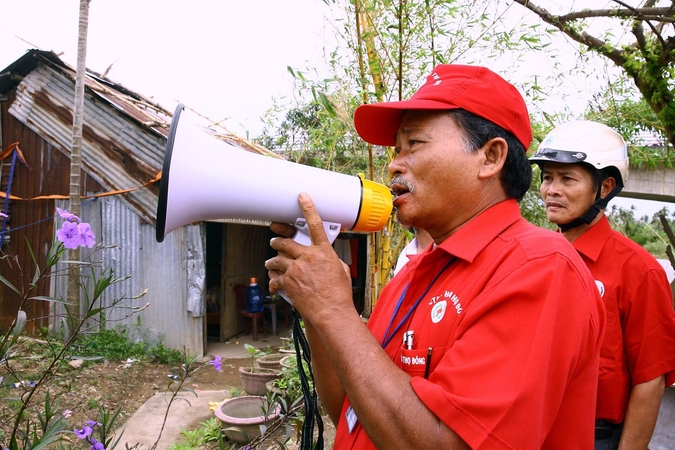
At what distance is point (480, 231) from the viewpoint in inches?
49.6

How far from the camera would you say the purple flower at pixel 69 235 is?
192 centimetres

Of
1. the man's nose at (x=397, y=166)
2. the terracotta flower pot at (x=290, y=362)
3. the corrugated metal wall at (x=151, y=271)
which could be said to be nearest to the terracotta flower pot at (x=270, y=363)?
the terracotta flower pot at (x=290, y=362)

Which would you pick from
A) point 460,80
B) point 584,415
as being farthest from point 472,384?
point 460,80

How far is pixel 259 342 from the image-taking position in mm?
9383

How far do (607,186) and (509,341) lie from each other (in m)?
1.67

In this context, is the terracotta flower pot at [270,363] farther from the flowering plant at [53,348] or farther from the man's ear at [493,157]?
the man's ear at [493,157]

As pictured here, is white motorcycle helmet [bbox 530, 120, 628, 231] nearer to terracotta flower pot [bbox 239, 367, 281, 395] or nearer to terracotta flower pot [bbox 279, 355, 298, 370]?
terracotta flower pot [bbox 279, 355, 298, 370]

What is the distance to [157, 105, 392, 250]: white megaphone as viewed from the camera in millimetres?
1391

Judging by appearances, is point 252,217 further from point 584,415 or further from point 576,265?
point 584,415

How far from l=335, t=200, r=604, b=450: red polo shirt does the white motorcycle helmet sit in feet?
3.75

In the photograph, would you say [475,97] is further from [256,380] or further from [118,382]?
[118,382]

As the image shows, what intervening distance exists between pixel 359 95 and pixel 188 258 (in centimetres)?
484

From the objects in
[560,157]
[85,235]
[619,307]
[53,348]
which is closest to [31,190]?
A: [85,235]

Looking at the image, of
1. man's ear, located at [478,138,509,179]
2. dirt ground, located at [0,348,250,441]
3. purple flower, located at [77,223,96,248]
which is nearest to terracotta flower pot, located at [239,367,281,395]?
dirt ground, located at [0,348,250,441]
